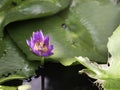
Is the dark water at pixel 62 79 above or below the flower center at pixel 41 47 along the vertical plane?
below

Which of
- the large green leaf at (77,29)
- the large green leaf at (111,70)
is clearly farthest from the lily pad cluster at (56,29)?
the large green leaf at (111,70)

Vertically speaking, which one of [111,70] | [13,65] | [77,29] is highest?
[77,29]

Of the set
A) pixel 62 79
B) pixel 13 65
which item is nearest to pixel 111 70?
pixel 62 79

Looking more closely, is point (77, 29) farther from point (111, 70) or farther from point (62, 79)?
point (111, 70)

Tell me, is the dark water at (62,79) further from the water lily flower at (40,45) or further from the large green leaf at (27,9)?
the large green leaf at (27,9)

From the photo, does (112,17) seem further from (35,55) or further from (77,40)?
(35,55)

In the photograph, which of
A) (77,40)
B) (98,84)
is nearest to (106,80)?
(98,84)
